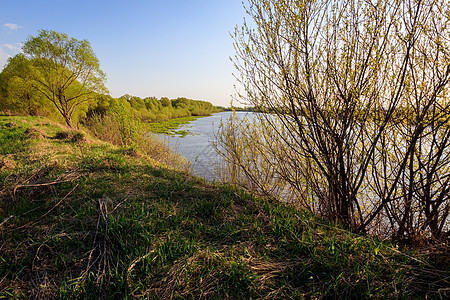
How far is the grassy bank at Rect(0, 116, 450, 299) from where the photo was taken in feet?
5.25

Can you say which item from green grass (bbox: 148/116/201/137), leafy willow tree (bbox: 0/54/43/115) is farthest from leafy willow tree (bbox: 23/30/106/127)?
green grass (bbox: 148/116/201/137)

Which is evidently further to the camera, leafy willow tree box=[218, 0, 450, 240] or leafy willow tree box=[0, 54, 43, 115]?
leafy willow tree box=[0, 54, 43, 115]

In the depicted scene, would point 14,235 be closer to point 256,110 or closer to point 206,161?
point 256,110

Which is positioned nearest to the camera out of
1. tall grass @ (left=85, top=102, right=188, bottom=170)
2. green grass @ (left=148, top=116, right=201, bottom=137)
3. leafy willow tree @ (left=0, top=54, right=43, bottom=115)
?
tall grass @ (left=85, top=102, right=188, bottom=170)

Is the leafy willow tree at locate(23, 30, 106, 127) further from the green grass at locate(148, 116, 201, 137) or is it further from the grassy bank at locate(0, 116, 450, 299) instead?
the grassy bank at locate(0, 116, 450, 299)

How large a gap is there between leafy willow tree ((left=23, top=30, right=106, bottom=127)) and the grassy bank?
20.8 m

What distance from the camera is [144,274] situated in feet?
5.56

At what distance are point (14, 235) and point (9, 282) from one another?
26.1 inches

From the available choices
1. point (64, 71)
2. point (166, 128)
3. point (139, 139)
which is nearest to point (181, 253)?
point (139, 139)

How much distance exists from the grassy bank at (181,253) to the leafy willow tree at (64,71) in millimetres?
20838

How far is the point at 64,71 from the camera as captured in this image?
1928 centimetres

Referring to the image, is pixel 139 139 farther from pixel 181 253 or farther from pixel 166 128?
pixel 181 253

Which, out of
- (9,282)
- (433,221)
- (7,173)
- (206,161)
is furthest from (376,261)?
(206,161)

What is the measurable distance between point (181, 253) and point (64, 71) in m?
24.1
